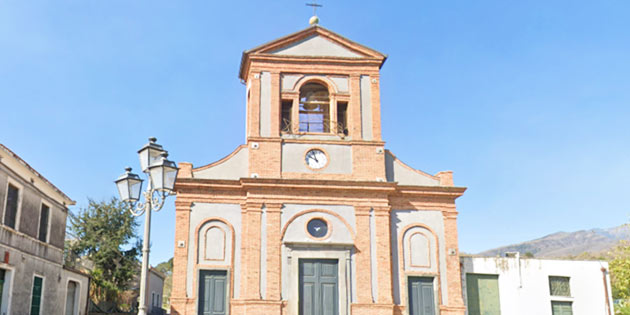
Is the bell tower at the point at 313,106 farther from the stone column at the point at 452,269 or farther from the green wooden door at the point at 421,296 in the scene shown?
the green wooden door at the point at 421,296

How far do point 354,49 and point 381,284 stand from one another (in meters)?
8.34

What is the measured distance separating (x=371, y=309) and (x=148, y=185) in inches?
431

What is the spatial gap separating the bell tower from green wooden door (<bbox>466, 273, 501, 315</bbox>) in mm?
5355

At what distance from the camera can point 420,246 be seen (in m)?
21.5

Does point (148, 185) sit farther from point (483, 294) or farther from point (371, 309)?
point (483, 294)

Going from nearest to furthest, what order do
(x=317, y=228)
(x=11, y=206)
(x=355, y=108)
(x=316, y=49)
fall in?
(x=11, y=206) → (x=317, y=228) → (x=355, y=108) → (x=316, y=49)

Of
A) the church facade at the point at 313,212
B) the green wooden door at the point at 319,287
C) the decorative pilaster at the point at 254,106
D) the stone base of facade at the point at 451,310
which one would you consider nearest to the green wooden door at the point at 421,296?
the church facade at the point at 313,212

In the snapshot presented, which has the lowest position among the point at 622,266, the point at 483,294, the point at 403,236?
the point at 483,294

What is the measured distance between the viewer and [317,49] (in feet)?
75.2

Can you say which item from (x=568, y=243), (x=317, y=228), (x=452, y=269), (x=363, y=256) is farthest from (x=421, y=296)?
(x=568, y=243)

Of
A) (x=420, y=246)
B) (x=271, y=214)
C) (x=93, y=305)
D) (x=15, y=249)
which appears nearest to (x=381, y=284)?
(x=420, y=246)

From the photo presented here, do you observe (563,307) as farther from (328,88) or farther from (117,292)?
(117,292)

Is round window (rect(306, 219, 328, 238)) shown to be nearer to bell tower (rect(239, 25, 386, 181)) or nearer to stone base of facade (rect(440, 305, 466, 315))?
bell tower (rect(239, 25, 386, 181))

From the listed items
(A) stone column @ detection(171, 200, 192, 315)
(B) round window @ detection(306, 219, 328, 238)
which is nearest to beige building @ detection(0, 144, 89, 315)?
(A) stone column @ detection(171, 200, 192, 315)
